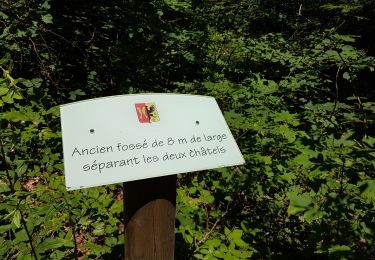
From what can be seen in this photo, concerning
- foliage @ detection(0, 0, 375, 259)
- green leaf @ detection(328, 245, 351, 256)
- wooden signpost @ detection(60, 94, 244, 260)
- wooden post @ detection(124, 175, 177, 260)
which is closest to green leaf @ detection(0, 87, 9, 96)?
foliage @ detection(0, 0, 375, 259)

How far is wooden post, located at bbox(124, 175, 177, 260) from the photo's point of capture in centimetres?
139

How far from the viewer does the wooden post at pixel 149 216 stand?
139 centimetres

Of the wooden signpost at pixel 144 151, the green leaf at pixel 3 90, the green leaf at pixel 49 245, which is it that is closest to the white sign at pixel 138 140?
the wooden signpost at pixel 144 151

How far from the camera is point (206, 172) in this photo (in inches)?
127

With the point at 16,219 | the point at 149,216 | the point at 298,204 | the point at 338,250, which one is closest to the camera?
the point at 16,219

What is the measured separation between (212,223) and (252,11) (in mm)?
6500

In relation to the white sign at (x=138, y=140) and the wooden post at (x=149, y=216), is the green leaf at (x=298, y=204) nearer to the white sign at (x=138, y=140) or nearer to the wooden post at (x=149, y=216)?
the white sign at (x=138, y=140)

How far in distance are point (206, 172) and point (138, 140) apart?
1964 millimetres

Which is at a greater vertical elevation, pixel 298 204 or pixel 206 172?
pixel 298 204

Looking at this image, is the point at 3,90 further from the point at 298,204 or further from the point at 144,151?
the point at 298,204

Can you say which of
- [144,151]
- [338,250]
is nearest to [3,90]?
[144,151]

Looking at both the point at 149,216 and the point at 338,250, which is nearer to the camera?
the point at 149,216

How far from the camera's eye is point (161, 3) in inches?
190

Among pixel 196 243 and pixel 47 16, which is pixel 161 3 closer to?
pixel 47 16
